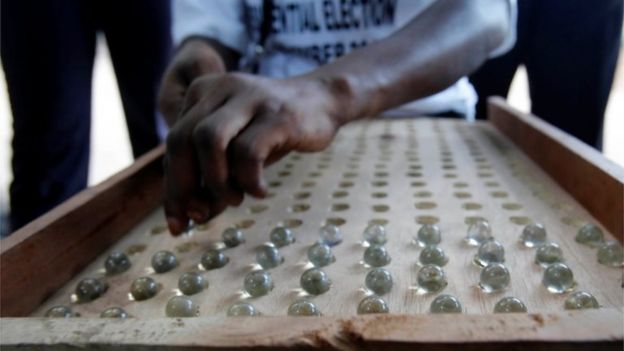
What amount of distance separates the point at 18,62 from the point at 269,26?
1.25 ft

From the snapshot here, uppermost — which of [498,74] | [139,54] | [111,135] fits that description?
[139,54]

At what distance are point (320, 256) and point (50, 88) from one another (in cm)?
65

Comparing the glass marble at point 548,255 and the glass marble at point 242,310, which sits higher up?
the glass marble at point 242,310

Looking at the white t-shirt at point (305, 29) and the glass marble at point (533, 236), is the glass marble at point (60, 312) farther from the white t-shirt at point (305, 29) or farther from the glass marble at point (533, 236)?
the white t-shirt at point (305, 29)

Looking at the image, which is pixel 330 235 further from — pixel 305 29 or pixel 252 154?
pixel 305 29

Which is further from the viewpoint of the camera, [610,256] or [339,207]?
[339,207]

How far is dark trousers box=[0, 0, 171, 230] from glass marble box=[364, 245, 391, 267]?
65cm

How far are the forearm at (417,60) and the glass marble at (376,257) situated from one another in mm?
157

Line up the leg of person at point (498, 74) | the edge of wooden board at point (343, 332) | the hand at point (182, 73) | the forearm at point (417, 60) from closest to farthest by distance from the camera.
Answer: the edge of wooden board at point (343, 332), the forearm at point (417, 60), the hand at point (182, 73), the leg of person at point (498, 74)

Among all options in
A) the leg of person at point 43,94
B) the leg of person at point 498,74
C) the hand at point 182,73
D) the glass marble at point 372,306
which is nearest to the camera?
the glass marble at point 372,306

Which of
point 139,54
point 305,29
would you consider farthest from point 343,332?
point 139,54

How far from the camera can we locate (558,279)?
12.9 inches

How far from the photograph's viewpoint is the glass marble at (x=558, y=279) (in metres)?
0.33

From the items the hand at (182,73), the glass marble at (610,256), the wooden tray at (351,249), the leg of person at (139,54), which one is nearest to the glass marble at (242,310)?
the wooden tray at (351,249)
